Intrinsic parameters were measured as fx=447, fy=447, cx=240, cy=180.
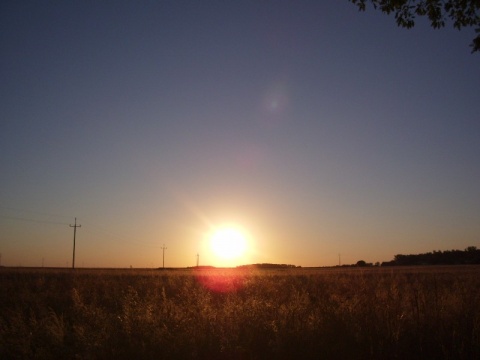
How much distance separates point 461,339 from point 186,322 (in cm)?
513

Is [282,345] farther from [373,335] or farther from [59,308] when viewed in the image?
[59,308]

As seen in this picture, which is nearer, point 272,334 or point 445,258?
point 272,334

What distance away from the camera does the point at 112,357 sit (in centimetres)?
752

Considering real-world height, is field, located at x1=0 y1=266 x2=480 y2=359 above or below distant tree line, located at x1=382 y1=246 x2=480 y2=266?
below

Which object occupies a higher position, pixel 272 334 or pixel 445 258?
pixel 445 258

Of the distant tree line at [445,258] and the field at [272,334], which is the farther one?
the distant tree line at [445,258]

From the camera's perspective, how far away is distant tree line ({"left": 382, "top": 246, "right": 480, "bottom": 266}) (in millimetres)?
107338

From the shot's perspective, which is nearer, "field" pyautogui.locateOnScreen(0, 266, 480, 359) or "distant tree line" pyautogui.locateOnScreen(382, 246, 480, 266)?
"field" pyautogui.locateOnScreen(0, 266, 480, 359)

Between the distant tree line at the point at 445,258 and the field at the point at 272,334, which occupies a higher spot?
the distant tree line at the point at 445,258

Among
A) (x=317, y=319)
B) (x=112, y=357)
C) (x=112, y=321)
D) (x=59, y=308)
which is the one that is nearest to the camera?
(x=112, y=357)

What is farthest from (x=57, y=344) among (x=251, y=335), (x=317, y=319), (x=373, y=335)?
(x=373, y=335)

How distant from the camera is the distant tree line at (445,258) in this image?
10734 cm

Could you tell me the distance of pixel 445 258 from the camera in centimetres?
11588

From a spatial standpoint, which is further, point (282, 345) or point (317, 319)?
point (317, 319)
